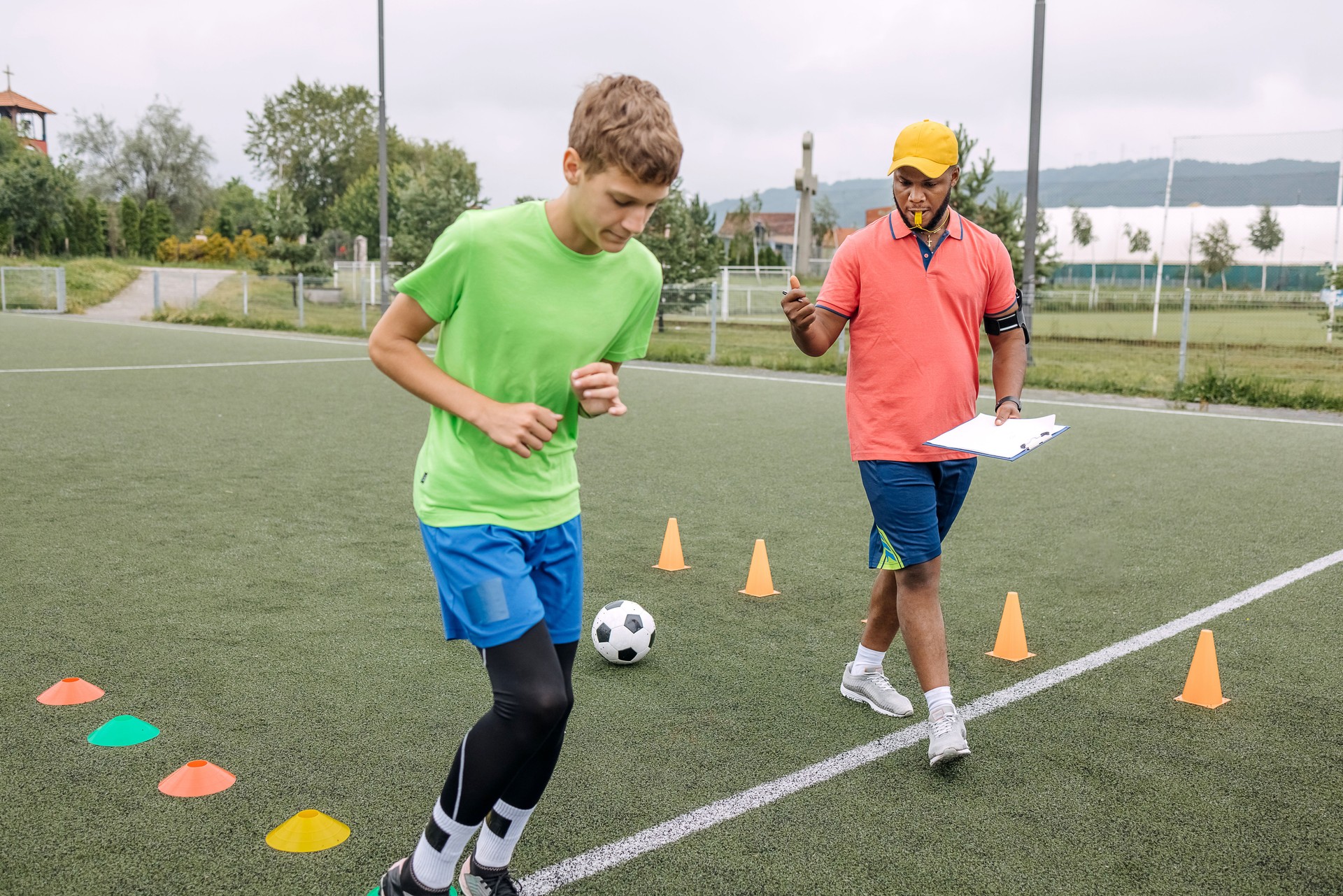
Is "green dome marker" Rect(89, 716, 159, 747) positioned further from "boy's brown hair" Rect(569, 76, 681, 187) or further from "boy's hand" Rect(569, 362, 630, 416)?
"boy's brown hair" Rect(569, 76, 681, 187)

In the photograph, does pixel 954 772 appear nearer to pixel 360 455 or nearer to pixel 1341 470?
pixel 360 455

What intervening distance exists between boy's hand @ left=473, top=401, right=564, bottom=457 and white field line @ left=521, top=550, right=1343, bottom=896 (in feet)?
4.11

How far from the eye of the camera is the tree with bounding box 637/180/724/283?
31094mm

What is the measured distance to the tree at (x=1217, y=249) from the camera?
43031 millimetres

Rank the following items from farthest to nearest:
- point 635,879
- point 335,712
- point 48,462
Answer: point 48,462 < point 335,712 < point 635,879

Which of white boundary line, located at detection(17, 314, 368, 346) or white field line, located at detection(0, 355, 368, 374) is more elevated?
white boundary line, located at detection(17, 314, 368, 346)

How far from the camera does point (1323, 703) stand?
4.42 m

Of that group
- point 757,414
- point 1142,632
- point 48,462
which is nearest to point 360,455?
point 48,462

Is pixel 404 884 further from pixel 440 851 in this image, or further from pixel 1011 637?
pixel 1011 637

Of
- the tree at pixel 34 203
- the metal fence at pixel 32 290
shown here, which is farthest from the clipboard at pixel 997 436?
the tree at pixel 34 203

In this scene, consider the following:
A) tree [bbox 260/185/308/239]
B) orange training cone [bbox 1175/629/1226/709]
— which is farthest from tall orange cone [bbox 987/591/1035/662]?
tree [bbox 260/185/308/239]

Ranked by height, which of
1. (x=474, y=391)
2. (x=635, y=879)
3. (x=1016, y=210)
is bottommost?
(x=635, y=879)

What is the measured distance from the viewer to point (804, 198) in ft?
114

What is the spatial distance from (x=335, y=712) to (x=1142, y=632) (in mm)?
3607
